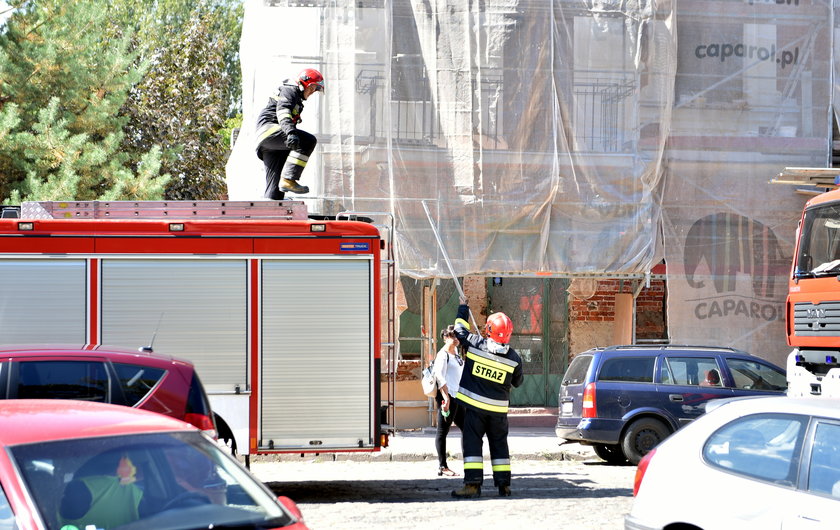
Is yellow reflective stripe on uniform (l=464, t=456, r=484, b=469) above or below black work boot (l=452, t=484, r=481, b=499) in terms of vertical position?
above

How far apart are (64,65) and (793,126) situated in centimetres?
1277

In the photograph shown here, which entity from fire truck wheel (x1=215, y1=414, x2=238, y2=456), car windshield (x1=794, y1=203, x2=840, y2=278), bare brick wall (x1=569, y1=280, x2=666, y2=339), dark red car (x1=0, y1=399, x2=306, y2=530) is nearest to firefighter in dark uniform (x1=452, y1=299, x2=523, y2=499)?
fire truck wheel (x1=215, y1=414, x2=238, y2=456)

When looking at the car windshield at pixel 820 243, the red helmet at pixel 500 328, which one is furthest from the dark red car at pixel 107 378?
the car windshield at pixel 820 243

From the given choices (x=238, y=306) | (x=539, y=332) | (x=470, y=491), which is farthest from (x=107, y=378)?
(x=539, y=332)

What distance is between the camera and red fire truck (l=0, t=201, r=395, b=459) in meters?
11.1

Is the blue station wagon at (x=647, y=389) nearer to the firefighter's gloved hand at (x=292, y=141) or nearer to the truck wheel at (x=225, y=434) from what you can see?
the firefighter's gloved hand at (x=292, y=141)

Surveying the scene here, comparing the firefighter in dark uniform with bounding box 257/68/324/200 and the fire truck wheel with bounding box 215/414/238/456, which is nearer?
the fire truck wheel with bounding box 215/414/238/456

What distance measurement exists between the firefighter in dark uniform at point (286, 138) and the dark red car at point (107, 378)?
4.94m

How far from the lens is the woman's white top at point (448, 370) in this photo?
1304 cm

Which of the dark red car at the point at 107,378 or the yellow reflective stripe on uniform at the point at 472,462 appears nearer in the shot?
the dark red car at the point at 107,378

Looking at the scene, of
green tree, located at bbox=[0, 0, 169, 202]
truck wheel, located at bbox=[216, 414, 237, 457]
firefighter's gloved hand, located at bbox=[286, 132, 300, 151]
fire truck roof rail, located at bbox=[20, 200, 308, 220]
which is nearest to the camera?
truck wheel, located at bbox=[216, 414, 237, 457]

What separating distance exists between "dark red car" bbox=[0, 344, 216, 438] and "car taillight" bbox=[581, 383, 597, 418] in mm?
6513

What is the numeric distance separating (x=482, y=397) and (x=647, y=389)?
3790mm

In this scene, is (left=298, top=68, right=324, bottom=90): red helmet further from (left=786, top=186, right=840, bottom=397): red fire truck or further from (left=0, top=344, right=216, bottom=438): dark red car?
(left=786, top=186, right=840, bottom=397): red fire truck
